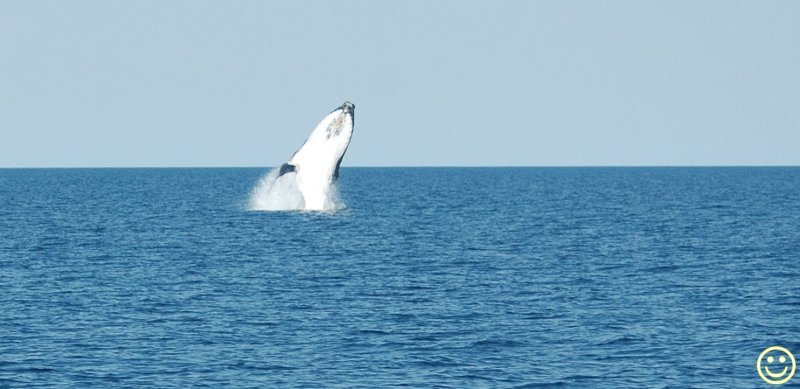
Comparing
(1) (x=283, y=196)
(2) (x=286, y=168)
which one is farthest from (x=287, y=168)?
(1) (x=283, y=196)

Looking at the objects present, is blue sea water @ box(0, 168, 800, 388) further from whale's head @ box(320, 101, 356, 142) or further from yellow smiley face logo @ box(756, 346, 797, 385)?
whale's head @ box(320, 101, 356, 142)

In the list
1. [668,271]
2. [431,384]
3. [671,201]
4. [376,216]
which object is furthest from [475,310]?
[671,201]

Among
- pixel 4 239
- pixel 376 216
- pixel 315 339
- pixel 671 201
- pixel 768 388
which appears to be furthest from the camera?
pixel 671 201

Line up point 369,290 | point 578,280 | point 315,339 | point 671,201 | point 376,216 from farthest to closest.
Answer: point 671,201
point 376,216
point 578,280
point 369,290
point 315,339

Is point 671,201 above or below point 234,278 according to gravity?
above

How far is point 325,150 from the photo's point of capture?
6372 cm

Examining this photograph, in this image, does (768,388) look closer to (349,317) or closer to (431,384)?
(431,384)

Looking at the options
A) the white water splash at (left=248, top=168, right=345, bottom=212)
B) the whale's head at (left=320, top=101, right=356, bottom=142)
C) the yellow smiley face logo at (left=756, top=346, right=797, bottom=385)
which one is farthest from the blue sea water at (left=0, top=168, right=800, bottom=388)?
the white water splash at (left=248, top=168, right=345, bottom=212)

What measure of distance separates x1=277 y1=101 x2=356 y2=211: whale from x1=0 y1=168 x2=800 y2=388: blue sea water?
146 inches

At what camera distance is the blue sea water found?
2933 centimetres

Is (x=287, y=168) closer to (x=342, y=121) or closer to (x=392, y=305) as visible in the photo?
(x=342, y=121)

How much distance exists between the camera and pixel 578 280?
4691 centimetres

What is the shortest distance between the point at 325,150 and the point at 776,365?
37050 millimetres

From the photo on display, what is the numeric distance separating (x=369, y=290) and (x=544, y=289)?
259 inches
